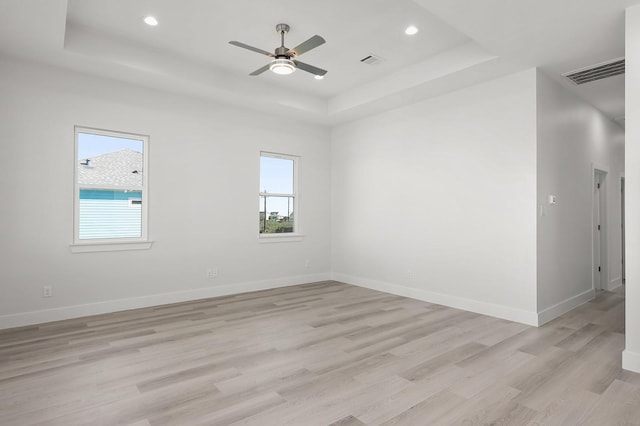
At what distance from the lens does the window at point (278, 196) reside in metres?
6.20

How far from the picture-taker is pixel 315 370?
291 cm

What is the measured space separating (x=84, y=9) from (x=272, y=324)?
3.66 meters

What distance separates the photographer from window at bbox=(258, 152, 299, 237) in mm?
6203

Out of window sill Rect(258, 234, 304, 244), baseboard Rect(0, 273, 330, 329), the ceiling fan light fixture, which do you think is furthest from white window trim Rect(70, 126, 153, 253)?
the ceiling fan light fixture

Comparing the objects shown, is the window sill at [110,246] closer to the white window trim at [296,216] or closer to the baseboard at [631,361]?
the white window trim at [296,216]

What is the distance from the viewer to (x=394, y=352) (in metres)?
3.29

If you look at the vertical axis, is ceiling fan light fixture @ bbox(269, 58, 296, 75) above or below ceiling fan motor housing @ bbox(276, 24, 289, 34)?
below

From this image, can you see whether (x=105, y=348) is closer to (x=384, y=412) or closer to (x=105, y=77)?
(x=384, y=412)

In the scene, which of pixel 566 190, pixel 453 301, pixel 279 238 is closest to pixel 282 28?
pixel 279 238

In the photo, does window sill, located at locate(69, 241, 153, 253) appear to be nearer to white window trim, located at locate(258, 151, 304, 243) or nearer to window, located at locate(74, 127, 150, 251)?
window, located at locate(74, 127, 150, 251)

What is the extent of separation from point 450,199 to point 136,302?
434 cm

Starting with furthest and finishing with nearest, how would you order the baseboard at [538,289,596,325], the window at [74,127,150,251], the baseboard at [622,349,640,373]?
the window at [74,127,150,251] < the baseboard at [538,289,596,325] < the baseboard at [622,349,640,373]

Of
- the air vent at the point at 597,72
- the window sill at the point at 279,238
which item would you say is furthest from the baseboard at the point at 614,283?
the window sill at the point at 279,238

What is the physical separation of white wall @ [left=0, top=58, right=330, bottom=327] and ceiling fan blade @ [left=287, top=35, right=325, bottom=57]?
2.41 meters
